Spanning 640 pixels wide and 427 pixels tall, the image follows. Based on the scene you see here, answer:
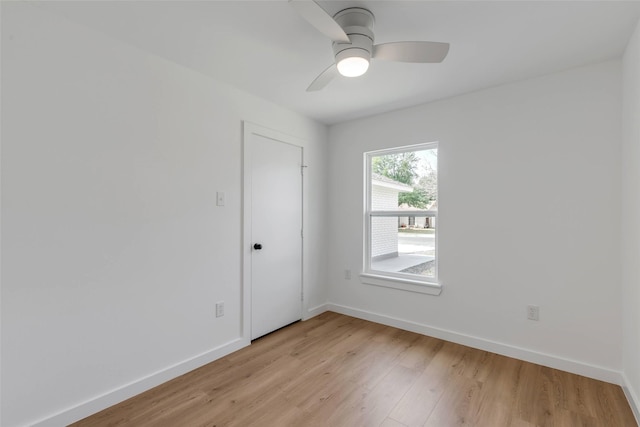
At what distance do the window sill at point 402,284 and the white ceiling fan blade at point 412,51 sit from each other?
212 cm

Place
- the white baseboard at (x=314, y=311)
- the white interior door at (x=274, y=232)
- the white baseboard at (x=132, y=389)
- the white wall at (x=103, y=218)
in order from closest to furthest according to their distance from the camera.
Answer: the white wall at (x=103, y=218) < the white baseboard at (x=132, y=389) < the white interior door at (x=274, y=232) < the white baseboard at (x=314, y=311)

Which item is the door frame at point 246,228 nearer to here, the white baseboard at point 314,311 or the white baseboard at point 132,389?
the white baseboard at point 132,389

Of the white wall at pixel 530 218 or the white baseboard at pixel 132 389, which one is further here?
the white wall at pixel 530 218

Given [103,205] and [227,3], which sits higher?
[227,3]

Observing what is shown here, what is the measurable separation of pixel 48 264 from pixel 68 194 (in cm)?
42

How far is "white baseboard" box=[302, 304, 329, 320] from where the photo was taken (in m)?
3.49

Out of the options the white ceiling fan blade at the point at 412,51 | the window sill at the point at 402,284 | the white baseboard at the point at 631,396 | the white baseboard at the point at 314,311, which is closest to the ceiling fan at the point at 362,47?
the white ceiling fan blade at the point at 412,51

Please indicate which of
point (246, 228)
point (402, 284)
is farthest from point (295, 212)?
point (402, 284)

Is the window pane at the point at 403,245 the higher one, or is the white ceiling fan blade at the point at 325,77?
the white ceiling fan blade at the point at 325,77

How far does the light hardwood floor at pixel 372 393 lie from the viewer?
1797 mm

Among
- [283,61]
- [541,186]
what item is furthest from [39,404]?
[541,186]

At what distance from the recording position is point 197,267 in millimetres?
2412

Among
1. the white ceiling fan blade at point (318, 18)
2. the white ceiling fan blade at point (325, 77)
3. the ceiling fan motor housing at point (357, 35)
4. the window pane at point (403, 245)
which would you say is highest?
the ceiling fan motor housing at point (357, 35)

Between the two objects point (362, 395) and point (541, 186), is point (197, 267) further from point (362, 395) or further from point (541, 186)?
point (541, 186)
